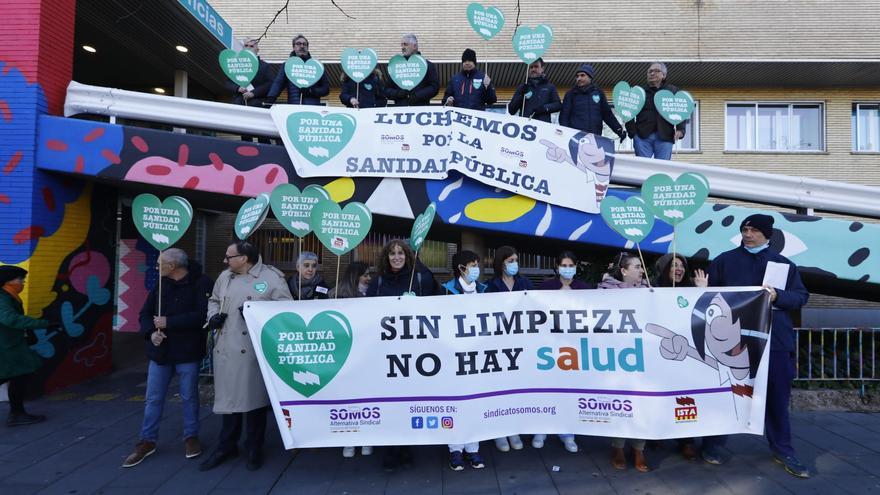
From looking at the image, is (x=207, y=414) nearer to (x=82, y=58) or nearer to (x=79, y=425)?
(x=79, y=425)

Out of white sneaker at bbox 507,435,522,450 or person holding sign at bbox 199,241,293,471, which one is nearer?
person holding sign at bbox 199,241,293,471

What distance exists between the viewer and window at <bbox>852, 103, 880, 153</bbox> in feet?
41.1

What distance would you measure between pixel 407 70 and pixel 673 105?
3.72m

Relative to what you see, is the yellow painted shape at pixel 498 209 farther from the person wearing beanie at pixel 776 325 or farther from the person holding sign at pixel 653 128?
the person wearing beanie at pixel 776 325

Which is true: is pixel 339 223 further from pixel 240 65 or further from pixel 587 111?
pixel 587 111

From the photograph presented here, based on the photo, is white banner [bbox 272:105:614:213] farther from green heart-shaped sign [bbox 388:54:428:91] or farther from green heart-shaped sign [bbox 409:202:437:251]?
green heart-shaped sign [bbox 409:202:437:251]

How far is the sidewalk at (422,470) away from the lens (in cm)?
389

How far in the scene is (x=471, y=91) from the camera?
6879 mm

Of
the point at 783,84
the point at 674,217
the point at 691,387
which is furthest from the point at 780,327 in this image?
the point at 783,84

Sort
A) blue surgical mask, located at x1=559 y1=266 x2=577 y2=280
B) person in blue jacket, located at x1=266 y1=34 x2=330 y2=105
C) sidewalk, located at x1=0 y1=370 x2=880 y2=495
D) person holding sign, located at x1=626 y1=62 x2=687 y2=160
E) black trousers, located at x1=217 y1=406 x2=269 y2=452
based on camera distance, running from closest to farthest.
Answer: sidewalk, located at x1=0 y1=370 x2=880 y2=495 → black trousers, located at x1=217 y1=406 x2=269 y2=452 → blue surgical mask, located at x1=559 y1=266 x2=577 y2=280 → person holding sign, located at x1=626 y1=62 x2=687 y2=160 → person in blue jacket, located at x1=266 y1=34 x2=330 y2=105

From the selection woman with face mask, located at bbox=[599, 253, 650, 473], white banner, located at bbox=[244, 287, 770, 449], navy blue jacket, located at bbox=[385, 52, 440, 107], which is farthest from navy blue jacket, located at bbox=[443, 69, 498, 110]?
white banner, located at bbox=[244, 287, 770, 449]

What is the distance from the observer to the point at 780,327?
4211 mm

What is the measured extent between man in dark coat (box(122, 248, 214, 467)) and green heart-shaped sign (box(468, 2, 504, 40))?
5010mm

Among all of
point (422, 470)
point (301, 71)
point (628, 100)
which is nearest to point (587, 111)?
point (628, 100)
